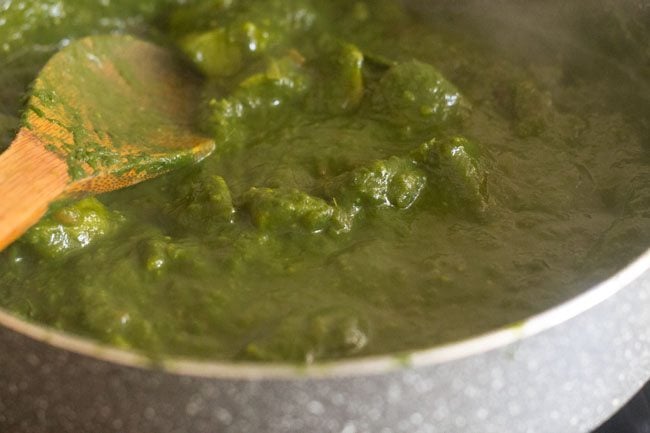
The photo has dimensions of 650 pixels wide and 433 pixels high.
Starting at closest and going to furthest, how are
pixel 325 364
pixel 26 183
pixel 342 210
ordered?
1. pixel 325 364
2. pixel 26 183
3. pixel 342 210

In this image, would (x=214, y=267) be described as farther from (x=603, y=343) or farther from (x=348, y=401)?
(x=603, y=343)

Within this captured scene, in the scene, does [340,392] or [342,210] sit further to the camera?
[342,210]

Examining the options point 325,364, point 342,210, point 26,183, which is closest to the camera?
point 325,364

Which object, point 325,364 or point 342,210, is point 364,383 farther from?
point 342,210

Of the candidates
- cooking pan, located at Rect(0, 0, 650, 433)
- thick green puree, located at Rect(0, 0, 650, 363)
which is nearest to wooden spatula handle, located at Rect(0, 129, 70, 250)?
thick green puree, located at Rect(0, 0, 650, 363)

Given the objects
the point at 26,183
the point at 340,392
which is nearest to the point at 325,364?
the point at 340,392

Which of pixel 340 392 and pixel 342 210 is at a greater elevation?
pixel 340 392

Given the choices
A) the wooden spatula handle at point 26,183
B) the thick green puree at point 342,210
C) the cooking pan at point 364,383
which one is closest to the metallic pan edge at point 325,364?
the cooking pan at point 364,383
